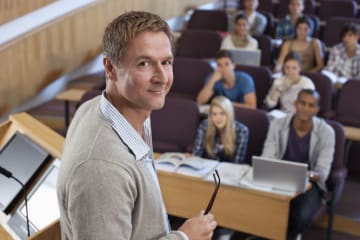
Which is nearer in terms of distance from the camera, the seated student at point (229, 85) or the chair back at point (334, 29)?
the seated student at point (229, 85)

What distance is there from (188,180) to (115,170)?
1.70m

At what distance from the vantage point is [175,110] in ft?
10.7

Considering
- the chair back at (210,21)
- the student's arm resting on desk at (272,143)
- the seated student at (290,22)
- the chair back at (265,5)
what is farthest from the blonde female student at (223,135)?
the chair back at (265,5)

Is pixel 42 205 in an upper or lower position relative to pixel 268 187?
upper

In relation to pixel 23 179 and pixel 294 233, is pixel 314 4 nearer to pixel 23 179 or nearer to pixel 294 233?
pixel 294 233

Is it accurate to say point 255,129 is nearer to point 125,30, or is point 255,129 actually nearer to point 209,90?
point 209,90

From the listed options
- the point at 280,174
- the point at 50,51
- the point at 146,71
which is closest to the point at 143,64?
the point at 146,71

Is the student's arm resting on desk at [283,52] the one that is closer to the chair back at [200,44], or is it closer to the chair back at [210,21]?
the chair back at [200,44]

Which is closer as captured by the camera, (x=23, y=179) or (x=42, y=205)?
(x=42, y=205)

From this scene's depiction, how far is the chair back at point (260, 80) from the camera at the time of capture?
12.9 feet

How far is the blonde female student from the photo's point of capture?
2904 mm

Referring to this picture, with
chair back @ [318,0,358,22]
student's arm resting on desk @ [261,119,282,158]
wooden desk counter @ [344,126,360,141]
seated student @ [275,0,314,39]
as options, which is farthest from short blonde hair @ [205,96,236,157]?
chair back @ [318,0,358,22]

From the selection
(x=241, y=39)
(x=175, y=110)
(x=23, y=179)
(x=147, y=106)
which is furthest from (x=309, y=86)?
(x=147, y=106)

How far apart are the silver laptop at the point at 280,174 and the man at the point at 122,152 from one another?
4.66ft
